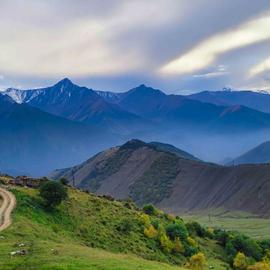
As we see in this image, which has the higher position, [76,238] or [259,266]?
[76,238]

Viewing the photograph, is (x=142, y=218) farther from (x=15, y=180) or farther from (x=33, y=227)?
(x=33, y=227)

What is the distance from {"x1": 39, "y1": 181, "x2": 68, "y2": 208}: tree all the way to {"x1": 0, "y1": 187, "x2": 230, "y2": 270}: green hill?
114 cm

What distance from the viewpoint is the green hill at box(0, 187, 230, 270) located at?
127ft

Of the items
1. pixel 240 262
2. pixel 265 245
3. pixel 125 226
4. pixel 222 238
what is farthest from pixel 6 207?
pixel 265 245

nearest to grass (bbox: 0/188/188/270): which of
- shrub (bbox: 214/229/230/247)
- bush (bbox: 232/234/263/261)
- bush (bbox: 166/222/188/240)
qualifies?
bush (bbox: 166/222/188/240)

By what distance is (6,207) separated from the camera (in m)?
64.9

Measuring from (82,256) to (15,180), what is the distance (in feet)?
165

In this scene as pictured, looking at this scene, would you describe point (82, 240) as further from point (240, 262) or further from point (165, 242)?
point (240, 262)

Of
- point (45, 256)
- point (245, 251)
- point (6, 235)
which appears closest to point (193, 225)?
point (245, 251)

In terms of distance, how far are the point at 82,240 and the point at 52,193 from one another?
1104 centimetres

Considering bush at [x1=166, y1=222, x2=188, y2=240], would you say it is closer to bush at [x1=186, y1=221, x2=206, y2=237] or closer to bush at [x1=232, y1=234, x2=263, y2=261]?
bush at [x1=186, y1=221, x2=206, y2=237]

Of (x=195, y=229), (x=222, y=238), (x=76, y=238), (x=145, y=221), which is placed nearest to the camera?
(x=76, y=238)

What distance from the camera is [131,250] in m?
69.9

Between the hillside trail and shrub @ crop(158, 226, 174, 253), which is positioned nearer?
the hillside trail
